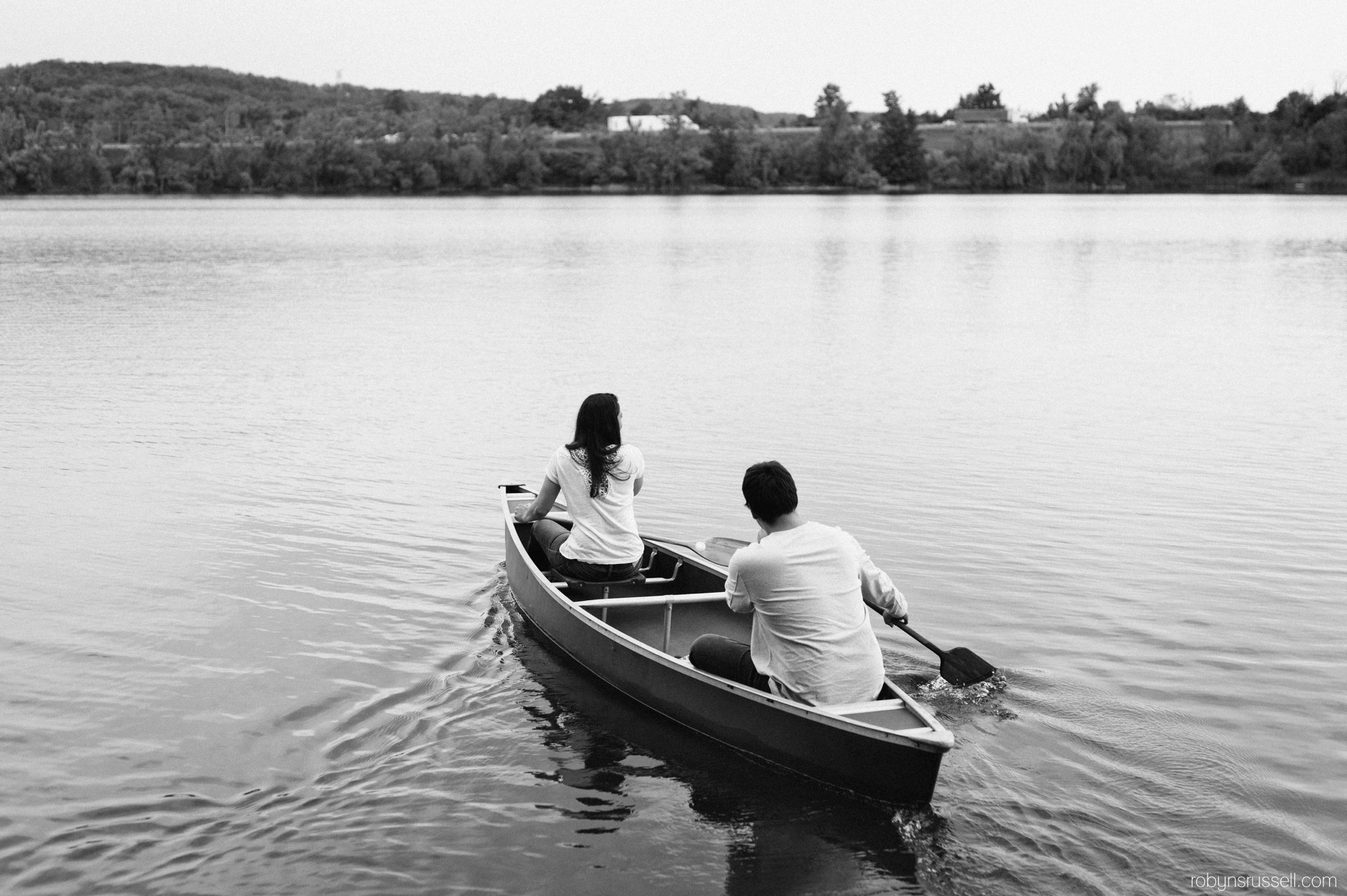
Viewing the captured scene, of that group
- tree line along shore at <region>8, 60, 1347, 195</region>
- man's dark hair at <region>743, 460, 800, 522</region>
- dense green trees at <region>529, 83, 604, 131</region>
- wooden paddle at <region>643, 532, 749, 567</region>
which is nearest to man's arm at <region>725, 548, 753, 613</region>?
man's dark hair at <region>743, 460, 800, 522</region>

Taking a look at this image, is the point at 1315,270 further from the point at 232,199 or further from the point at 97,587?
the point at 232,199

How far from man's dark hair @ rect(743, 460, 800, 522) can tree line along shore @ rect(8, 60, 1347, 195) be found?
117185mm

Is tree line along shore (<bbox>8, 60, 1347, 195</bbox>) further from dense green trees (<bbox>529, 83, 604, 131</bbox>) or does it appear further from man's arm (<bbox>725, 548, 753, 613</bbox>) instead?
man's arm (<bbox>725, 548, 753, 613</bbox>)

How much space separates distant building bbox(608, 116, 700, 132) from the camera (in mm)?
155250

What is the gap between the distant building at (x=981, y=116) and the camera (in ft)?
562

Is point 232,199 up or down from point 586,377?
up

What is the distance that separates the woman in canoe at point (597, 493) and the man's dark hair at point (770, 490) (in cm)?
225

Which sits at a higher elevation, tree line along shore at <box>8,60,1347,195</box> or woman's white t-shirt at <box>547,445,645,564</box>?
tree line along shore at <box>8,60,1347,195</box>

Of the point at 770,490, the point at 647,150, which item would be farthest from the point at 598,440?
the point at 647,150

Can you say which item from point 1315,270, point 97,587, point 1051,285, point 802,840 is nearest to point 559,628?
point 802,840

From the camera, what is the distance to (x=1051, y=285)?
32.3 metres

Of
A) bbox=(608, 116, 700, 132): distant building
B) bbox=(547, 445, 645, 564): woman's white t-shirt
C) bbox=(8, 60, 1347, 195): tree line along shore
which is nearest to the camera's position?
bbox=(547, 445, 645, 564): woman's white t-shirt

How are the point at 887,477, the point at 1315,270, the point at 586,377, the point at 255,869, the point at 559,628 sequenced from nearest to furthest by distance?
the point at 255,869 < the point at 559,628 < the point at 887,477 < the point at 586,377 < the point at 1315,270

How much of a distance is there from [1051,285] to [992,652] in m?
26.5
